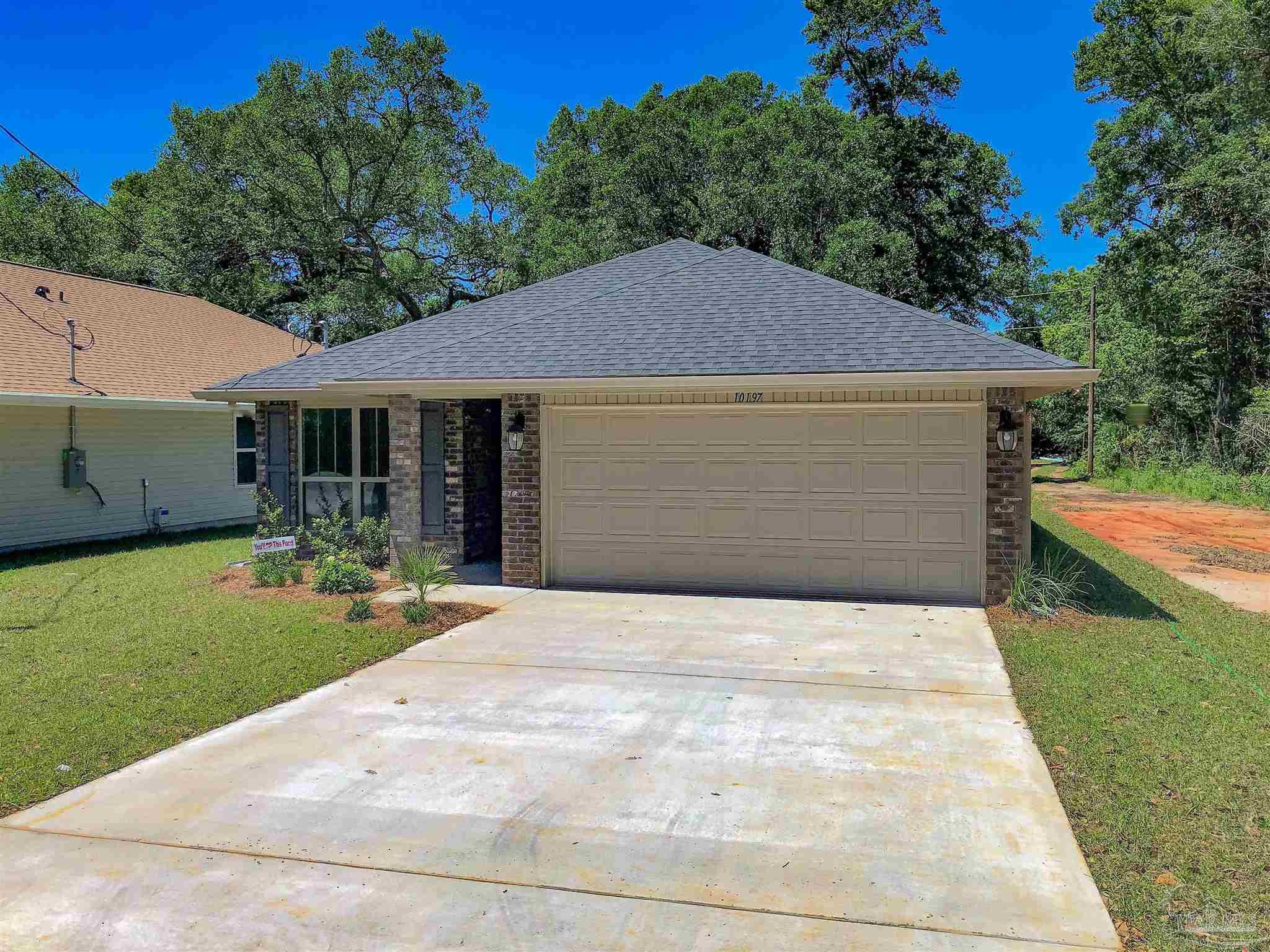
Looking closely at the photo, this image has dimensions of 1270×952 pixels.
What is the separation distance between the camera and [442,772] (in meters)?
4.81

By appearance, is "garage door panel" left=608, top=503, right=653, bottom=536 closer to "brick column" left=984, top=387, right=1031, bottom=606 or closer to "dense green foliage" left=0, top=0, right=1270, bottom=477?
"brick column" left=984, top=387, right=1031, bottom=606

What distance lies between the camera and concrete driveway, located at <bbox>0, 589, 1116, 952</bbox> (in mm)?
3307

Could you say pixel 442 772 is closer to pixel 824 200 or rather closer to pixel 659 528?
pixel 659 528

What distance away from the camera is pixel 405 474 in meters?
11.2

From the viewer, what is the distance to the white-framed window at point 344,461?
12.1 metres

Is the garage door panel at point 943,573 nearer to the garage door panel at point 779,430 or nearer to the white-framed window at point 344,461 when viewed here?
the garage door panel at point 779,430

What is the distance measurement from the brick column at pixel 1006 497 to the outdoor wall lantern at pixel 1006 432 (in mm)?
29

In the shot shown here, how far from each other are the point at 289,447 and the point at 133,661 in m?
5.74

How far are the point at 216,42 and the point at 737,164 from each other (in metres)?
13.1

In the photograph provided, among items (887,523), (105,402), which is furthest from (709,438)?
(105,402)

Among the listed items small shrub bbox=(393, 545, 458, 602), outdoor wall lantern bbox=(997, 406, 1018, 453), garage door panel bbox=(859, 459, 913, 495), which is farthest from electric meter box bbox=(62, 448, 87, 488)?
outdoor wall lantern bbox=(997, 406, 1018, 453)

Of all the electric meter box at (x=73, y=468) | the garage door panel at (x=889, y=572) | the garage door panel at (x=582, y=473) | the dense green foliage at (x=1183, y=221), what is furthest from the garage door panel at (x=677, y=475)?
the dense green foliage at (x=1183, y=221)

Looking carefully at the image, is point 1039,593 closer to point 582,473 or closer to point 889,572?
→ point 889,572

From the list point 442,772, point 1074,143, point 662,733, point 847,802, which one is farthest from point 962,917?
point 1074,143
